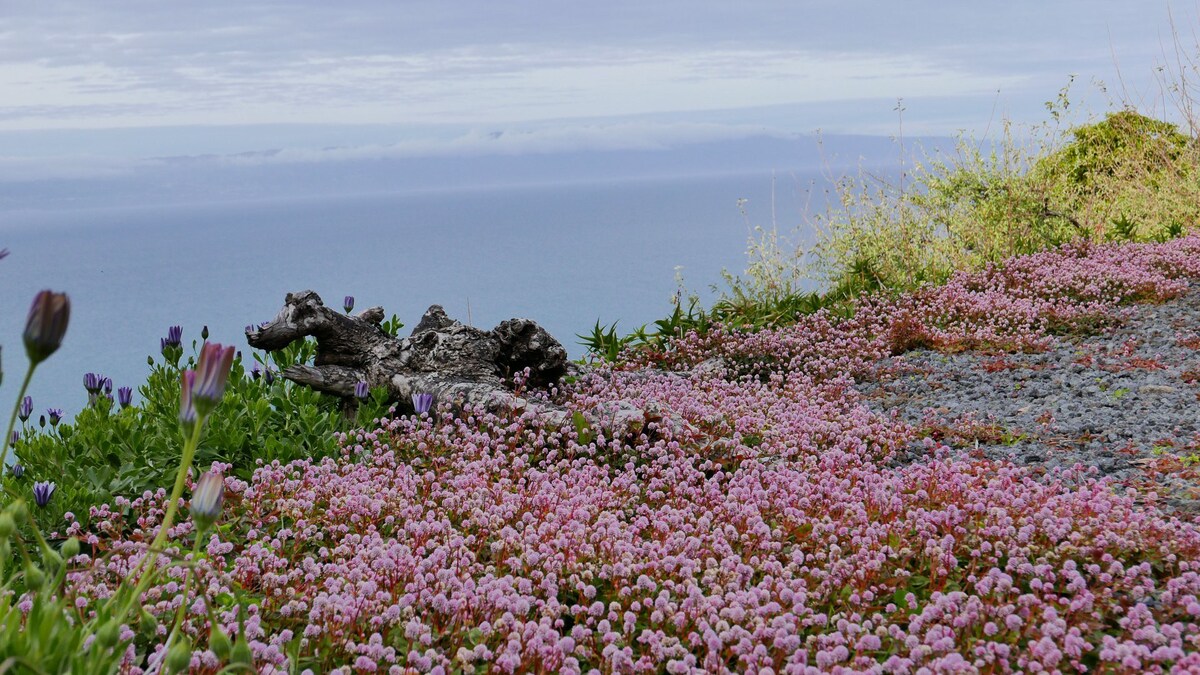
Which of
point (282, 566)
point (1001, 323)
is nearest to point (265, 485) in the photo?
point (282, 566)

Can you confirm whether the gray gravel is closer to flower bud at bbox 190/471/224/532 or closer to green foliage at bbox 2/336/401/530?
green foliage at bbox 2/336/401/530

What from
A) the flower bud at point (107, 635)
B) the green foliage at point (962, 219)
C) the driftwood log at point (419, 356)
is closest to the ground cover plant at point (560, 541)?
the flower bud at point (107, 635)

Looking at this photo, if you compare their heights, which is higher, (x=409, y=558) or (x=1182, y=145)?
(x=1182, y=145)

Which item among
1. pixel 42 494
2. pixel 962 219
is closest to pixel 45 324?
pixel 42 494

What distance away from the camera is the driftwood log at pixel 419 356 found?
273 inches

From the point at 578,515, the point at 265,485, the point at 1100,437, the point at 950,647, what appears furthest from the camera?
the point at 1100,437

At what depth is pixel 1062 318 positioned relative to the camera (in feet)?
32.7

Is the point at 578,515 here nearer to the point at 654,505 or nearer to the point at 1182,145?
the point at 654,505

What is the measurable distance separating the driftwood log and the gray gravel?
2.90 metres

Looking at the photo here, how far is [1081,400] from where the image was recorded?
7434 mm

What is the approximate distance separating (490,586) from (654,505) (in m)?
1.88

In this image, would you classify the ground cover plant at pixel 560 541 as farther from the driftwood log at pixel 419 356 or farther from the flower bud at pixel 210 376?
the driftwood log at pixel 419 356

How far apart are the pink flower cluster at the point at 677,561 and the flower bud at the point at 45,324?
4.15ft

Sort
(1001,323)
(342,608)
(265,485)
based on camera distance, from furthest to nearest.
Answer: (1001,323) < (265,485) < (342,608)
